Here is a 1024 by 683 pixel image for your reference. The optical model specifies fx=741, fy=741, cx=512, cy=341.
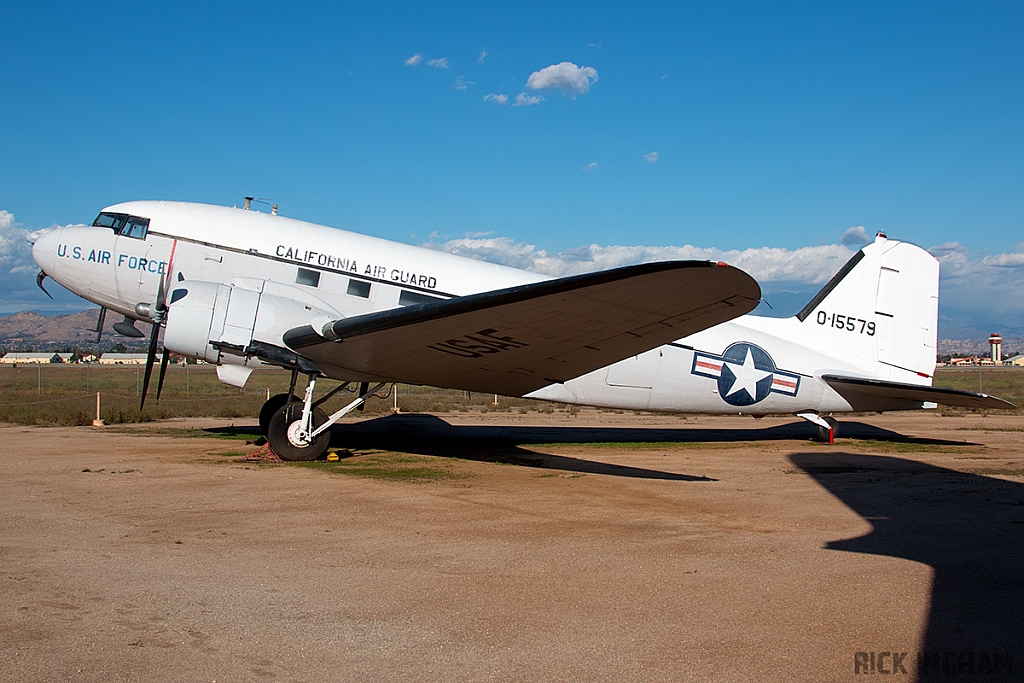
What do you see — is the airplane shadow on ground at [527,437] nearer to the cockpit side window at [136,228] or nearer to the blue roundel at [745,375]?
the blue roundel at [745,375]

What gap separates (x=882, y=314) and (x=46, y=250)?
14335 mm

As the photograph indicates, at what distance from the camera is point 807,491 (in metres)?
8.82

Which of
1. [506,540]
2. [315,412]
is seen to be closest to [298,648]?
[506,540]

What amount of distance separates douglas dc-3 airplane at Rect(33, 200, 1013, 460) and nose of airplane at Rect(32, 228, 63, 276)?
3 centimetres

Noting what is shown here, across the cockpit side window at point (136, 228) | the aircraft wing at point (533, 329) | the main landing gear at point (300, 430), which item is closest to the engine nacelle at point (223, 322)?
the aircraft wing at point (533, 329)

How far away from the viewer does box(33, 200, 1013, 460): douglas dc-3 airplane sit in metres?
8.67

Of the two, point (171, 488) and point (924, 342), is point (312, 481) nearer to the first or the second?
point (171, 488)

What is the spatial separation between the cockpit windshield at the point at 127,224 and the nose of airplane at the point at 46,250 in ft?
2.51

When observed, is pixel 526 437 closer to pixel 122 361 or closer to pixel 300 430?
pixel 300 430

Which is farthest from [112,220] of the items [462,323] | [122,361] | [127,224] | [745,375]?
[122,361]

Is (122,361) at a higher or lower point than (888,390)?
lower

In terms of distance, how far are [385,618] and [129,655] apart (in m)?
1.30

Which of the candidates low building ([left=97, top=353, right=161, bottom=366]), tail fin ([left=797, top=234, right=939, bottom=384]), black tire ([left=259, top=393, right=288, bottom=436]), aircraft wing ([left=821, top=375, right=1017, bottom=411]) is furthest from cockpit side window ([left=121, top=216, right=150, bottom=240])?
low building ([left=97, top=353, right=161, bottom=366])

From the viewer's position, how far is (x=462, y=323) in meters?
8.55
